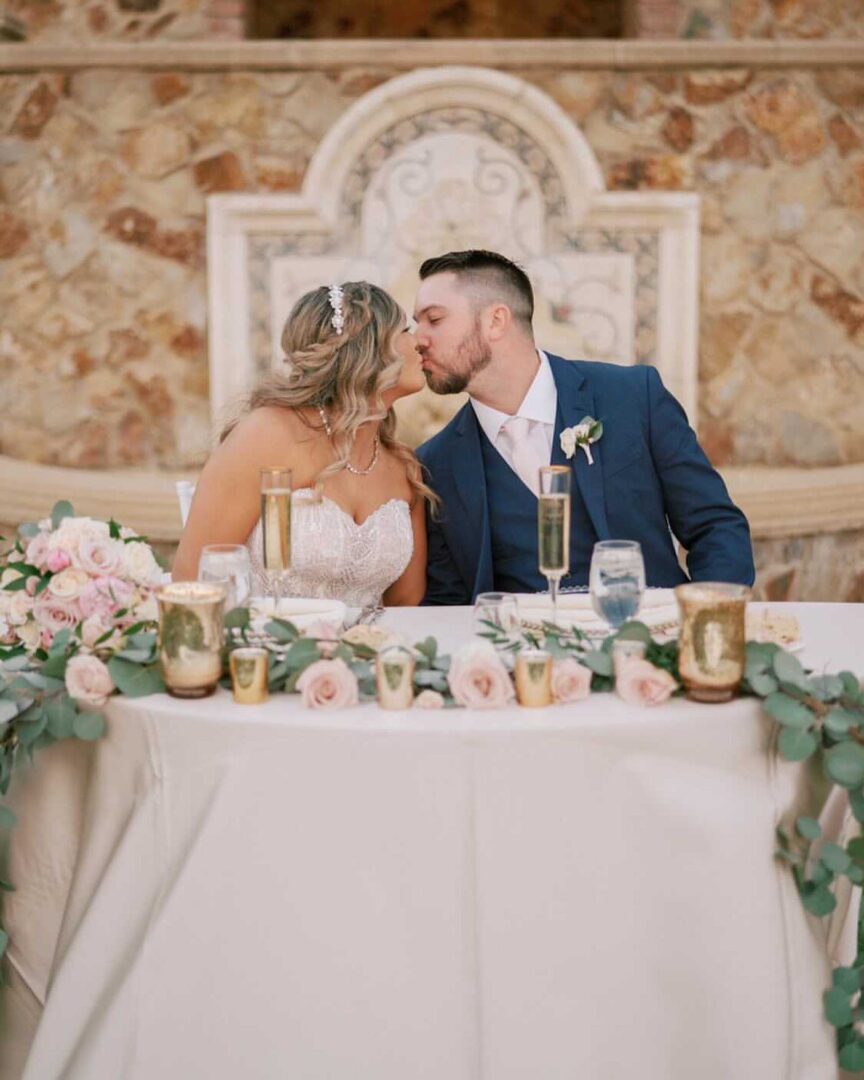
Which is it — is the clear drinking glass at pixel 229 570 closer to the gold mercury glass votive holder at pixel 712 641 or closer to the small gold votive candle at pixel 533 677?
the small gold votive candle at pixel 533 677

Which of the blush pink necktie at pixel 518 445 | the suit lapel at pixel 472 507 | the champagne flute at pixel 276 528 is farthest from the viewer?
the blush pink necktie at pixel 518 445

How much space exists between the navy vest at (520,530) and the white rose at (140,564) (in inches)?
43.2

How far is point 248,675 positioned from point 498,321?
1591 millimetres

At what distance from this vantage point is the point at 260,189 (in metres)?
4.71

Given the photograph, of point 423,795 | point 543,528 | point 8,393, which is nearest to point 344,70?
point 8,393

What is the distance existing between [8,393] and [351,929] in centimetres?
358

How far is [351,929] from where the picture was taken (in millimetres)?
1679

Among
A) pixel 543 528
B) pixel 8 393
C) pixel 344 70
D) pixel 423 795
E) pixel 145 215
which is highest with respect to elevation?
pixel 344 70

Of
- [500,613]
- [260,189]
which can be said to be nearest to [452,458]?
[500,613]

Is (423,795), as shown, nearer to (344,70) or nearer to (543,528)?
(543,528)

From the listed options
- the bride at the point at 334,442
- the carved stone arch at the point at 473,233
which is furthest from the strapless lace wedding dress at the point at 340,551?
the carved stone arch at the point at 473,233

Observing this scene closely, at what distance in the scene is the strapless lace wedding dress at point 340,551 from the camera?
9.14 ft

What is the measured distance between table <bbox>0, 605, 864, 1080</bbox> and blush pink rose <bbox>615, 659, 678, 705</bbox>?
0.02m

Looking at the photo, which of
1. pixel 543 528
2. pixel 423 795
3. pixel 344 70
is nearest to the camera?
pixel 423 795
